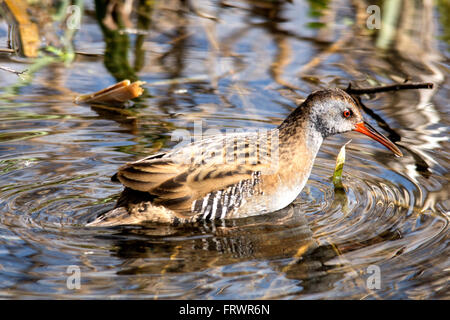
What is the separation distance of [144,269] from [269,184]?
1.22 meters

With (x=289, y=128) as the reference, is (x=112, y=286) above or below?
below

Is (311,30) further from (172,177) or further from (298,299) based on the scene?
(298,299)

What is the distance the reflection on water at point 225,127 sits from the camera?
4.26 meters

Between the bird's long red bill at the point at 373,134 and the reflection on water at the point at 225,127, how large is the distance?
21cm

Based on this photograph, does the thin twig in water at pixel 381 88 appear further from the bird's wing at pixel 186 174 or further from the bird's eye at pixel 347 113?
the bird's wing at pixel 186 174

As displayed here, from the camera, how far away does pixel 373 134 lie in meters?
5.55

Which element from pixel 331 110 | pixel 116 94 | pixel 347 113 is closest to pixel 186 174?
pixel 331 110

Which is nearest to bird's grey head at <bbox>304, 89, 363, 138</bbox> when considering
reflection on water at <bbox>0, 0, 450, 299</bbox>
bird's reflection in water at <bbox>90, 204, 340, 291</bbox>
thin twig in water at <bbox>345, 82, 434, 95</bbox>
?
reflection on water at <bbox>0, 0, 450, 299</bbox>

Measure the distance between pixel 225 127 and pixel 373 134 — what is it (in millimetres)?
1392

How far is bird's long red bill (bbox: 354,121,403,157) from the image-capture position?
216 inches

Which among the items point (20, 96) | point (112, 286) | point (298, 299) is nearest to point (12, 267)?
point (112, 286)

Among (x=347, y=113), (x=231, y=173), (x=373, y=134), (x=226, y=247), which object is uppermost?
(x=347, y=113)

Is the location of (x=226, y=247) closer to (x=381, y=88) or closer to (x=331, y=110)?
(x=331, y=110)
